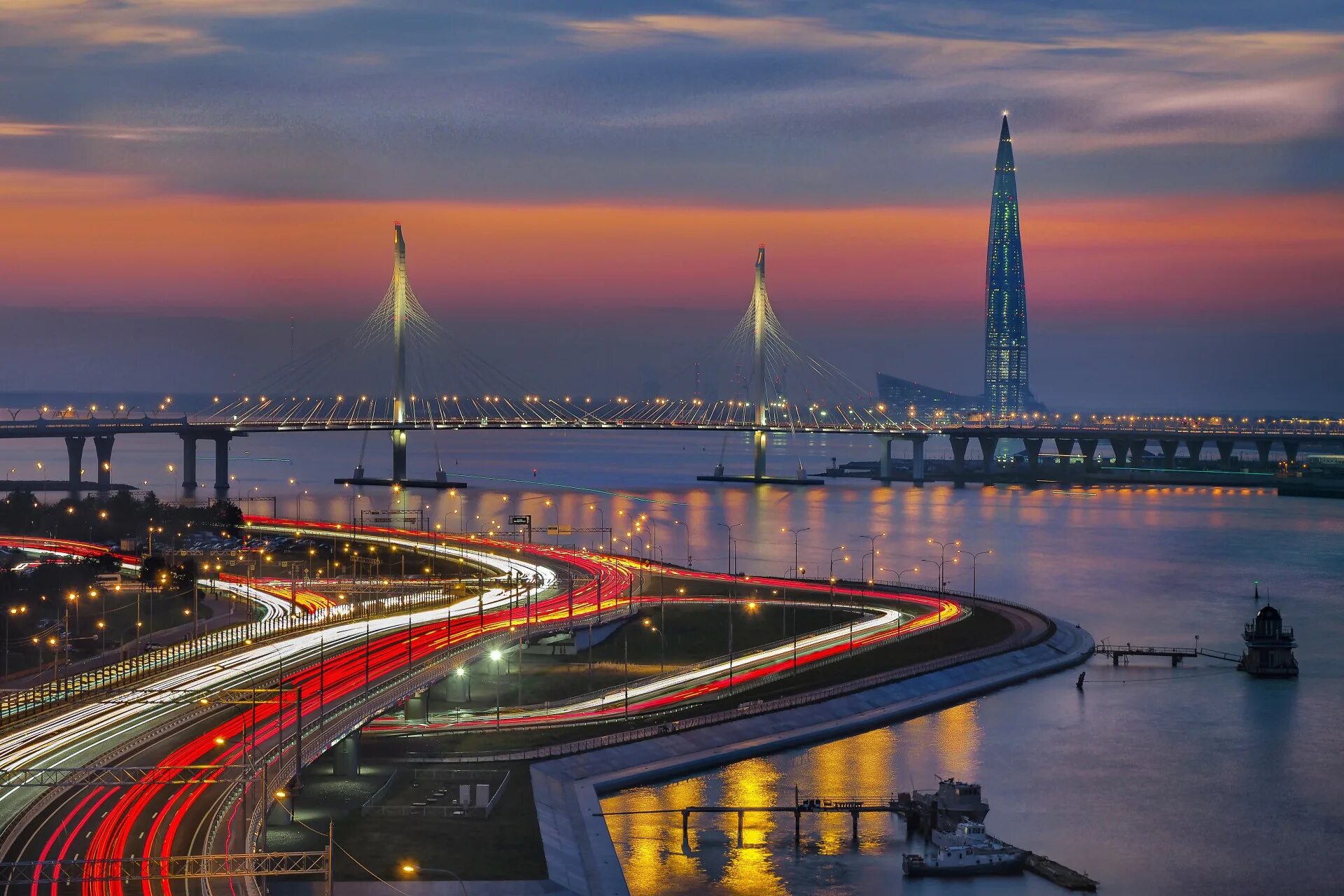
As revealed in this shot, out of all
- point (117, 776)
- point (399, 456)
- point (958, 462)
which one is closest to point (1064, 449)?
point (958, 462)

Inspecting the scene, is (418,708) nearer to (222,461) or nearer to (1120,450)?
(222,461)

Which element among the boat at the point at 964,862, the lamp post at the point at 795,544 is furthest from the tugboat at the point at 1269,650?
the boat at the point at 964,862

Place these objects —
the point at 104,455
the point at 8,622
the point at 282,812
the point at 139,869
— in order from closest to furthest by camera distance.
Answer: the point at 139,869
the point at 282,812
the point at 8,622
the point at 104,455

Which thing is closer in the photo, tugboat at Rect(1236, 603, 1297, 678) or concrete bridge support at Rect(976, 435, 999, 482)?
tugboat at Rect(1236, 603, 1297, 678)

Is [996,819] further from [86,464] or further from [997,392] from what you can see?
[997,392]

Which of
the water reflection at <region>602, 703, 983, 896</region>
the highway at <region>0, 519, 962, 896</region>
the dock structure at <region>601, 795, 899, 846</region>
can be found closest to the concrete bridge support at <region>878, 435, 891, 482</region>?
the highway at <region>0, 519, 962, 896</region>

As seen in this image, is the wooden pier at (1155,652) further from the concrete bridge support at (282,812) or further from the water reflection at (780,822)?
the concrete bridge support at (282,812)

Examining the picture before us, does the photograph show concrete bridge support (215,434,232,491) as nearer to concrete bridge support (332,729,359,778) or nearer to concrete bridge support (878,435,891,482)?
concrete bridge support (878,435,891,482)
